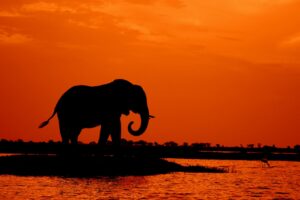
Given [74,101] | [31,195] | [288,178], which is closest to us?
[31,195]

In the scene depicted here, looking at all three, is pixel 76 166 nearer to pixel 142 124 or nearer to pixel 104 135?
pixel 104 135

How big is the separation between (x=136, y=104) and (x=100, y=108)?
2.41 m

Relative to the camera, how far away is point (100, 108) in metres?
39.2

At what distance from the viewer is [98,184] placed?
103ft

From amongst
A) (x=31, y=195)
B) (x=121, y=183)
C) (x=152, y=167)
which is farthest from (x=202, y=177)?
(x=31, y=195)

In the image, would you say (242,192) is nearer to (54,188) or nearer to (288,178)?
(54,188)

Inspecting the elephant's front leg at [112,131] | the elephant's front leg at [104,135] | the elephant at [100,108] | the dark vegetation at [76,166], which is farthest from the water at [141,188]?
the elephant at [100,108]

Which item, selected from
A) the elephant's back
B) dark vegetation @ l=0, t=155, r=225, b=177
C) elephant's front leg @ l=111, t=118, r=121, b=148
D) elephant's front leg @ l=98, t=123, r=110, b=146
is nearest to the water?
dark vegetation @ l=0, t=155, r=225, b=177

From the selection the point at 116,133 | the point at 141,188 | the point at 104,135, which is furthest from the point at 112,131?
the point at 141,188

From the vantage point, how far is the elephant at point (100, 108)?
128 feet

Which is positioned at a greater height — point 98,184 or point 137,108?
point 137,108

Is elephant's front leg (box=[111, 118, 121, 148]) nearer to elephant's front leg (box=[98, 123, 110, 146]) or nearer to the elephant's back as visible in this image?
elephant's front leg (box=[98, 123, 110, 146])

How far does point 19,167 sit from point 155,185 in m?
8.91

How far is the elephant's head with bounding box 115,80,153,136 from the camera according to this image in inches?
1564
